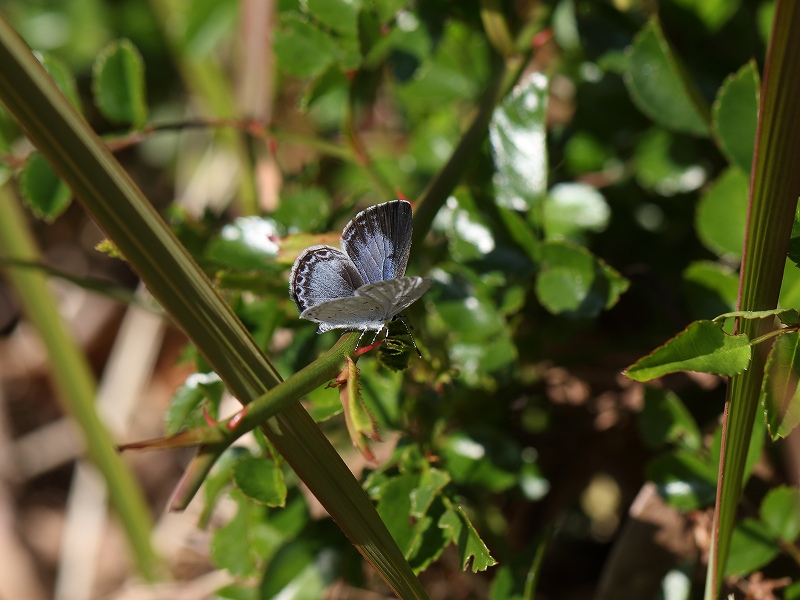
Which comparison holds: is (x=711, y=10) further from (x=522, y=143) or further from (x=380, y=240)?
(x=380, y=240)

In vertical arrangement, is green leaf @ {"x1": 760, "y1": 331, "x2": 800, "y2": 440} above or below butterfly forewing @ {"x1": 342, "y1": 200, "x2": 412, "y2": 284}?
below

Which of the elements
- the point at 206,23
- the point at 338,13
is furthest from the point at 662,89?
the point at 206,23

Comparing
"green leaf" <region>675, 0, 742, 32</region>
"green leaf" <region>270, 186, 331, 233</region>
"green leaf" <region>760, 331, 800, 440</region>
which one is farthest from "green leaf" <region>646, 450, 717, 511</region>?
"green leaf" <region>675, 0, 742, 32</region>

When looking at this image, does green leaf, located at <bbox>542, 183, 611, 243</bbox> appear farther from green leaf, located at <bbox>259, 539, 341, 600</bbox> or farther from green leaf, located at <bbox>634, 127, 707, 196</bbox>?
green leaf, located at <bbox>259, 539, 341, 600</bbox>

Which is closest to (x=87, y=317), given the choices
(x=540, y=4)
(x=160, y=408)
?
(x=160, y=408)

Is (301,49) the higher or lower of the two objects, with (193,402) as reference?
higher
